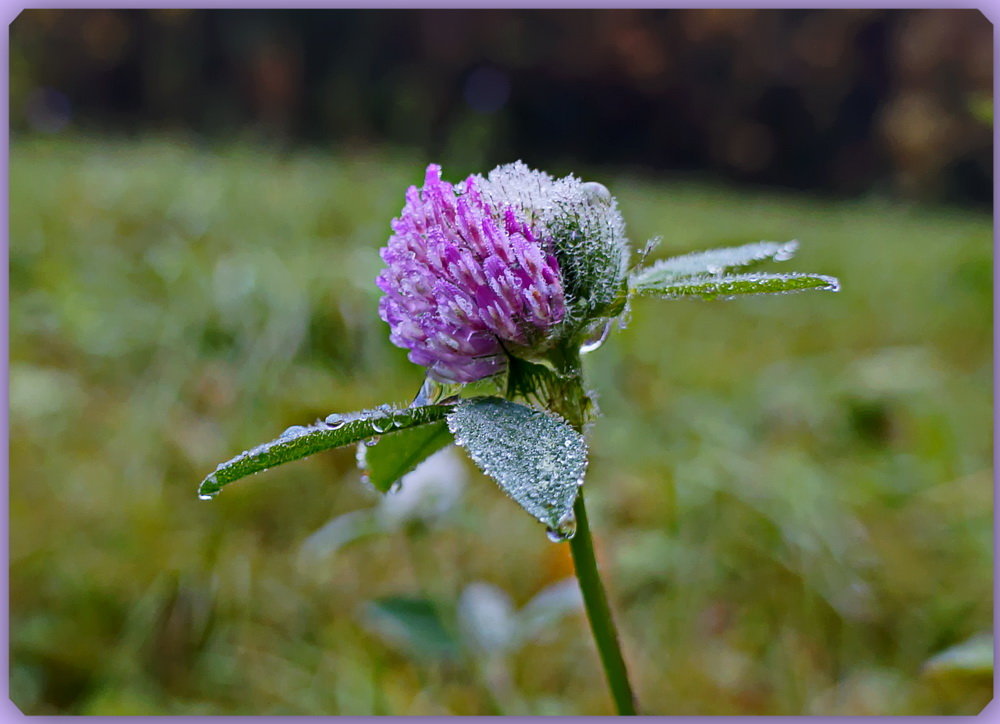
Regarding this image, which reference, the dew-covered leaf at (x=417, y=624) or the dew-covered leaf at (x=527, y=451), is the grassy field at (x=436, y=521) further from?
the dew-covered leaf at (x=527, y=451)

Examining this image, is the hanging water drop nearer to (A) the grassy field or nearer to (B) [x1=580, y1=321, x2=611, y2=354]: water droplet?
(B) [x1=580, y1=321, x2=611, y2=354]: water droplet

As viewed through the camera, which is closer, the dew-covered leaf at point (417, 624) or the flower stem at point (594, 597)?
the flower stem at point (594, 597)

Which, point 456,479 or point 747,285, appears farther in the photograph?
point 456,479

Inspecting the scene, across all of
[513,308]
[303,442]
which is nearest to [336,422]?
[303,442]

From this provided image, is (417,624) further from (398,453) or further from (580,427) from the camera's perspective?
(580,427)

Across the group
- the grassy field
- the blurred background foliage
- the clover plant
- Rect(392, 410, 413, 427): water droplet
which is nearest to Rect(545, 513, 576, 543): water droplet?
the clover plant

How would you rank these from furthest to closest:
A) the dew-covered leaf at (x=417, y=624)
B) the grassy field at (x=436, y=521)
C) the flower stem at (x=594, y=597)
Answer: the grassy field at (x=436, y=521) → the dew-covered leaf at (x=417, y=624) → the flower stem at (x=594, y=597)

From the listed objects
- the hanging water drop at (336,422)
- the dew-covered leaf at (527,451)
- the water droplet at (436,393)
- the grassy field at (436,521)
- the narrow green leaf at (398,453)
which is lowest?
the grassy field at (436,521)

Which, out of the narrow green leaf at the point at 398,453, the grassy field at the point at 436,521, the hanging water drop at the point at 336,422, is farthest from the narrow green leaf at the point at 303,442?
the grassy field at the point at 436,521
